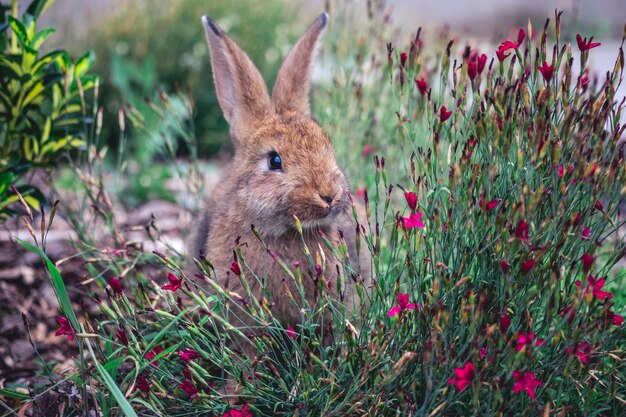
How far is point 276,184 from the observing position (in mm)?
2686

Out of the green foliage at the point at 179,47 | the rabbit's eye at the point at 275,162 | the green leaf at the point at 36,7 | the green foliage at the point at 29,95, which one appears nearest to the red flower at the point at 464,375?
the rabbit's eye at the point at 275,162

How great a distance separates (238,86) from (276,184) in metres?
0.60

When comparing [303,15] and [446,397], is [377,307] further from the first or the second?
[303,15]

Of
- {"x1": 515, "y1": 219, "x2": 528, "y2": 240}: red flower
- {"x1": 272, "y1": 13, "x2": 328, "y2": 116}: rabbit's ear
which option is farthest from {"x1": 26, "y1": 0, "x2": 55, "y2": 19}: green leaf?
{"x1": 515, "y1": 219, "x2": 528, "y2": 240}: red flower

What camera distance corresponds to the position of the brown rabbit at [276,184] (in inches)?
104

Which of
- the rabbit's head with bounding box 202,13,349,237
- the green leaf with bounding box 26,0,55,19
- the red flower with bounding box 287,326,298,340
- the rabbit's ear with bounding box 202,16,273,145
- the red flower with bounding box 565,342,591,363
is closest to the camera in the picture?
the red flower with bounding box 565,342,591,363

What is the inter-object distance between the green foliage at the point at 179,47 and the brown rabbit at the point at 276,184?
3.13 meters

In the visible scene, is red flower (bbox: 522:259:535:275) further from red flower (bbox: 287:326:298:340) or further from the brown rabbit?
red flower (bbox: 287:326:298:340)

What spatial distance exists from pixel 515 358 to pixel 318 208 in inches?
36.3

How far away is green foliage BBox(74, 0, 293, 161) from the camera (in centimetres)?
649

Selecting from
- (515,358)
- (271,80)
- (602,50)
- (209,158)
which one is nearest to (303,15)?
(271,80)

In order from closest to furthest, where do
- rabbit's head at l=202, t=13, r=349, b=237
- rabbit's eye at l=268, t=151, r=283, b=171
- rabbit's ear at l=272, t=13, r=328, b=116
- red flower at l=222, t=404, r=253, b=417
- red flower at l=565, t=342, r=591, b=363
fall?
red flower at l=565, t=342, r=591, b=363, red flower at l=222, t=404, r=253, b=417, rabbit's head at l=202, t=13, r=349, b=237, rabbit's eye at l=268, t=151, r=283, b=171, rabbit's ear at l=272, t=13, r=328, b=116

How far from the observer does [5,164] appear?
3221mm

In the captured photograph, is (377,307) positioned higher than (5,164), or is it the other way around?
(5,164)
